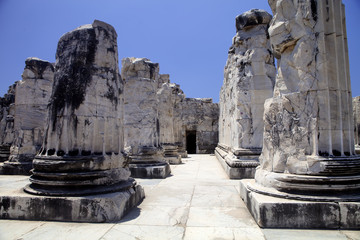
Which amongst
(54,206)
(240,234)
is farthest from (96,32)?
(240,234)

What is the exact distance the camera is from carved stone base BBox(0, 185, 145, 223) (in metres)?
2.93

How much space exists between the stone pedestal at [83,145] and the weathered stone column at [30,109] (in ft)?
13.9

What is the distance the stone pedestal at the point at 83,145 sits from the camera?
118 inches

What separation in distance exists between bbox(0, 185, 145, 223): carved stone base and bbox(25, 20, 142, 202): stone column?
11 cm

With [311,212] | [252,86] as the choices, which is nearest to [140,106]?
[252,86]

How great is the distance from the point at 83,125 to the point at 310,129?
307 cm

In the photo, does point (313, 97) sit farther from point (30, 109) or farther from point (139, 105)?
point (30, 109)

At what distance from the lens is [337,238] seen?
233cm

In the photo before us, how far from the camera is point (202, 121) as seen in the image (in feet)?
61.6

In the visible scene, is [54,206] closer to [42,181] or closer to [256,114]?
[42,181]

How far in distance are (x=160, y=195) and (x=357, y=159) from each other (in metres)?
3.02

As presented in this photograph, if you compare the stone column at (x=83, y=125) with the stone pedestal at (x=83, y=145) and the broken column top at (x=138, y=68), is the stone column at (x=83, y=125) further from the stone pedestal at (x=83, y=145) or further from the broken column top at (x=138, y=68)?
the broken column top at (x=138, y=68)

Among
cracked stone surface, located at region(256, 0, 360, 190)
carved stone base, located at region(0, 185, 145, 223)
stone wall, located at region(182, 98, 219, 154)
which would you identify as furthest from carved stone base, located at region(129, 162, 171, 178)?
stone wall, located at region(182, 98, 219, 154)

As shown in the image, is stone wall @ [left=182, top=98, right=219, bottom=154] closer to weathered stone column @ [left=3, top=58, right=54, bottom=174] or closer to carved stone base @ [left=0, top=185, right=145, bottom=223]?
weathered stone column @ [left=3, top=58, right=54, bottom=174]
